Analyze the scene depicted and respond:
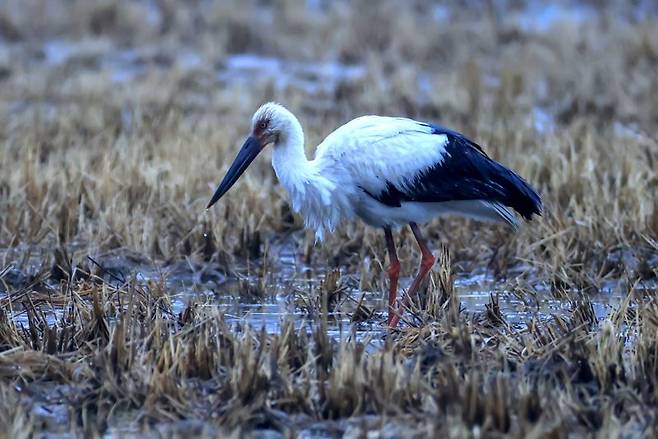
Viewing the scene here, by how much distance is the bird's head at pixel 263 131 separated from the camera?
671 cm

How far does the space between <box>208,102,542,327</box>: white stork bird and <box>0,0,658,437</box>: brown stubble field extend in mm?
338

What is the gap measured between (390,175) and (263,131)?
0.71m

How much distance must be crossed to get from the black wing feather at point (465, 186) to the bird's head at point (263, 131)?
0.57 meters

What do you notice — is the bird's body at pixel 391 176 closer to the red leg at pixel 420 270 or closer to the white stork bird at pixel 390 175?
the white stork bird at pixel 390 175

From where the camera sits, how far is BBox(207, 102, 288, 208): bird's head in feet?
22.0

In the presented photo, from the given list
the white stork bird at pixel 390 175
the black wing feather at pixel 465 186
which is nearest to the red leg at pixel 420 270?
the white stork bird at pixel 390 175

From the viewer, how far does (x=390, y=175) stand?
21.6 feet

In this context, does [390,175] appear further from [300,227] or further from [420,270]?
[300,227]

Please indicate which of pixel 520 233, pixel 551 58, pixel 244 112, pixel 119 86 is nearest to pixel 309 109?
pixel 244 112

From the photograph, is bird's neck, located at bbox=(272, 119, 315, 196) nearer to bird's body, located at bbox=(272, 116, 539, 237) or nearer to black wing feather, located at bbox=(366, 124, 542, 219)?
bird's body, located at bbox=(272, 116, 539, 237)

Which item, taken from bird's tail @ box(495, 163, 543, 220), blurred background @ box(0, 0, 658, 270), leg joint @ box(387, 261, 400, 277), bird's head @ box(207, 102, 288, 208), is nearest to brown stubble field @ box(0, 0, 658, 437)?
blurred background @ box(0, 0, 658, 270)

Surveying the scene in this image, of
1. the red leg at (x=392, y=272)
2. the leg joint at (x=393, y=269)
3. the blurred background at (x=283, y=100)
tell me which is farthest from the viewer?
the blurred background at (x=283, y=100)

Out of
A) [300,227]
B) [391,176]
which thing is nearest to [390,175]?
[391,176]

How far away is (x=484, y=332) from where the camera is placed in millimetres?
5750
